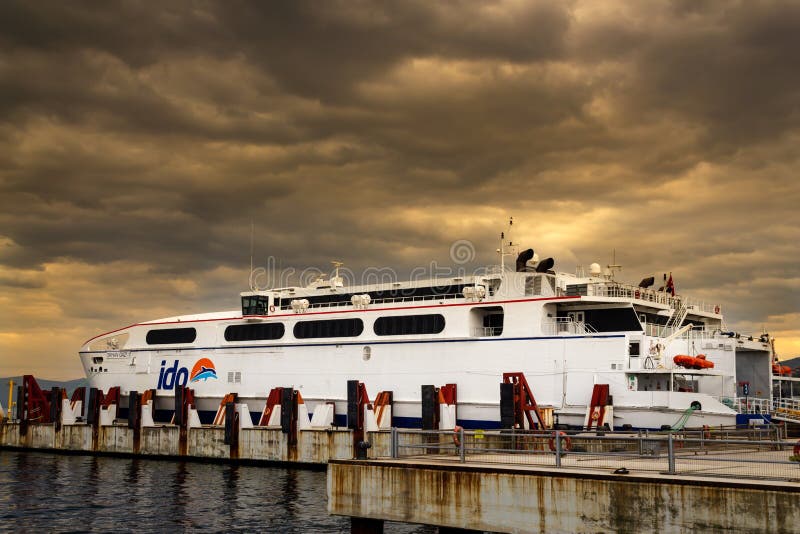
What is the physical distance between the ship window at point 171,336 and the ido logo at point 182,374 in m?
1.29

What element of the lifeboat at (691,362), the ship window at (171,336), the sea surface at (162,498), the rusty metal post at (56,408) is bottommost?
the sea surface at (162,498)

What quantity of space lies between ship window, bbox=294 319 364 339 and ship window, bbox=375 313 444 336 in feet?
4.27

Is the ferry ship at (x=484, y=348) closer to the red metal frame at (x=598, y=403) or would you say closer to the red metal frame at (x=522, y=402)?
the red metal frame at (x=598, y=403)

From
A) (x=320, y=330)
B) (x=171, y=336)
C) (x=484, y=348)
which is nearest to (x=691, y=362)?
(x=484, y=348)

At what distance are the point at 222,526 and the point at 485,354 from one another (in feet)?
54.9

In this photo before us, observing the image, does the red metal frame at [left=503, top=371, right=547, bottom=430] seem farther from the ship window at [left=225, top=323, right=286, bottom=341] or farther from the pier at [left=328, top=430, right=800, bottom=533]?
the pier at [left=328, top=430, right=800, bottom=533]

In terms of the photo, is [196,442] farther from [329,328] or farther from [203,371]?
[329,328]

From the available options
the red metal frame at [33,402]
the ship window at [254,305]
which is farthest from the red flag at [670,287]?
the red metal frame at [33,402]

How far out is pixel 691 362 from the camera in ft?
113

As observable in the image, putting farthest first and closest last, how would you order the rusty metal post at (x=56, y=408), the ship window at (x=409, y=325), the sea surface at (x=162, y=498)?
the rusty metal post at (x=56, y=408) → the ship window at (x=409, y=325) → the sea surface at (x=162, y=498)

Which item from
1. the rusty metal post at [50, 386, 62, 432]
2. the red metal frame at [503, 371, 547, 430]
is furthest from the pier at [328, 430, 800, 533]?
the rusty metal post at [50, 386, 62, 432]

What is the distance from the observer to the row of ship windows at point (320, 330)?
4028 centimetres

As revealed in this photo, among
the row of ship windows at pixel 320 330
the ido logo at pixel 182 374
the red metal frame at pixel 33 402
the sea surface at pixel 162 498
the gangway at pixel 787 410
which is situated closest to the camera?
the sea surface at pixel 162 498

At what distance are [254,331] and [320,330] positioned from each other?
479 centimetres
